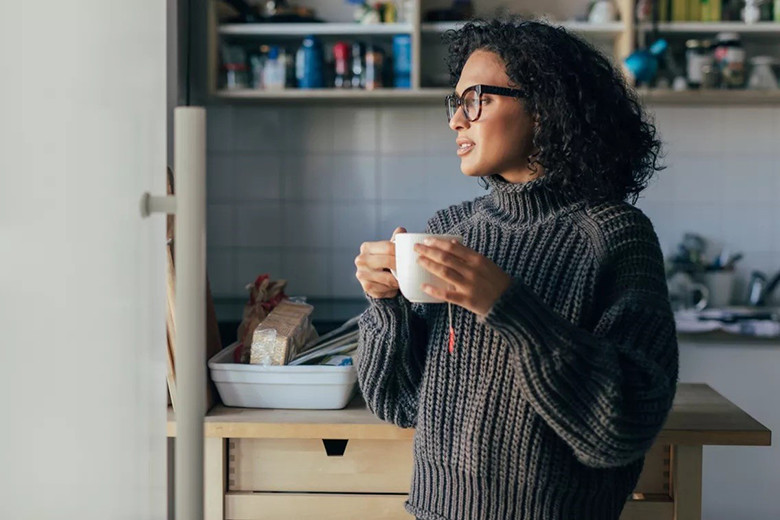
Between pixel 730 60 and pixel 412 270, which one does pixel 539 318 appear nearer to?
pixel 412 270

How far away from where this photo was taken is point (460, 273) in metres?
0.92

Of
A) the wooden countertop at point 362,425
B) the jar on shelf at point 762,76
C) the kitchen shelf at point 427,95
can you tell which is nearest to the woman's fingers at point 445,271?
the wooden countertop at point 362,425

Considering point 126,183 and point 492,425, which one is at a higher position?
point 126,183

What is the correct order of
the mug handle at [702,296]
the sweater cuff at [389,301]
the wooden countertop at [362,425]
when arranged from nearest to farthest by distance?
the sweater cuff at [389,301], the wooden countertop at [362,425], the mug handle at [702,296]

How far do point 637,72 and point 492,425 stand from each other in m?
2.01

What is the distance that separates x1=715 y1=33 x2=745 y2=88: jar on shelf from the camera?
2891 mm

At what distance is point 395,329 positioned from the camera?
1164 mm

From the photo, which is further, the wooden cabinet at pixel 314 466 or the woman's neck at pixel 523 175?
the wooden cabinet at pixel 314 466

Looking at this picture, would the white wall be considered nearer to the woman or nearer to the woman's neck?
the woman

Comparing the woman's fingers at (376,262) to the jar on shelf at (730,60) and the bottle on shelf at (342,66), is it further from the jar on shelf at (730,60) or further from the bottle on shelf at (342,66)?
the jar on shelf at (730,60)

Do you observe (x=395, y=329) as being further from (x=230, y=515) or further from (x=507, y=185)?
(x=230, y=515)

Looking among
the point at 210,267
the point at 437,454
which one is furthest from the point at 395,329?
the point at 210,267

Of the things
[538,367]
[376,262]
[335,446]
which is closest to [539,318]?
[538,367]

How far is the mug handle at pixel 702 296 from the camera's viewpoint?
9.34 ft
